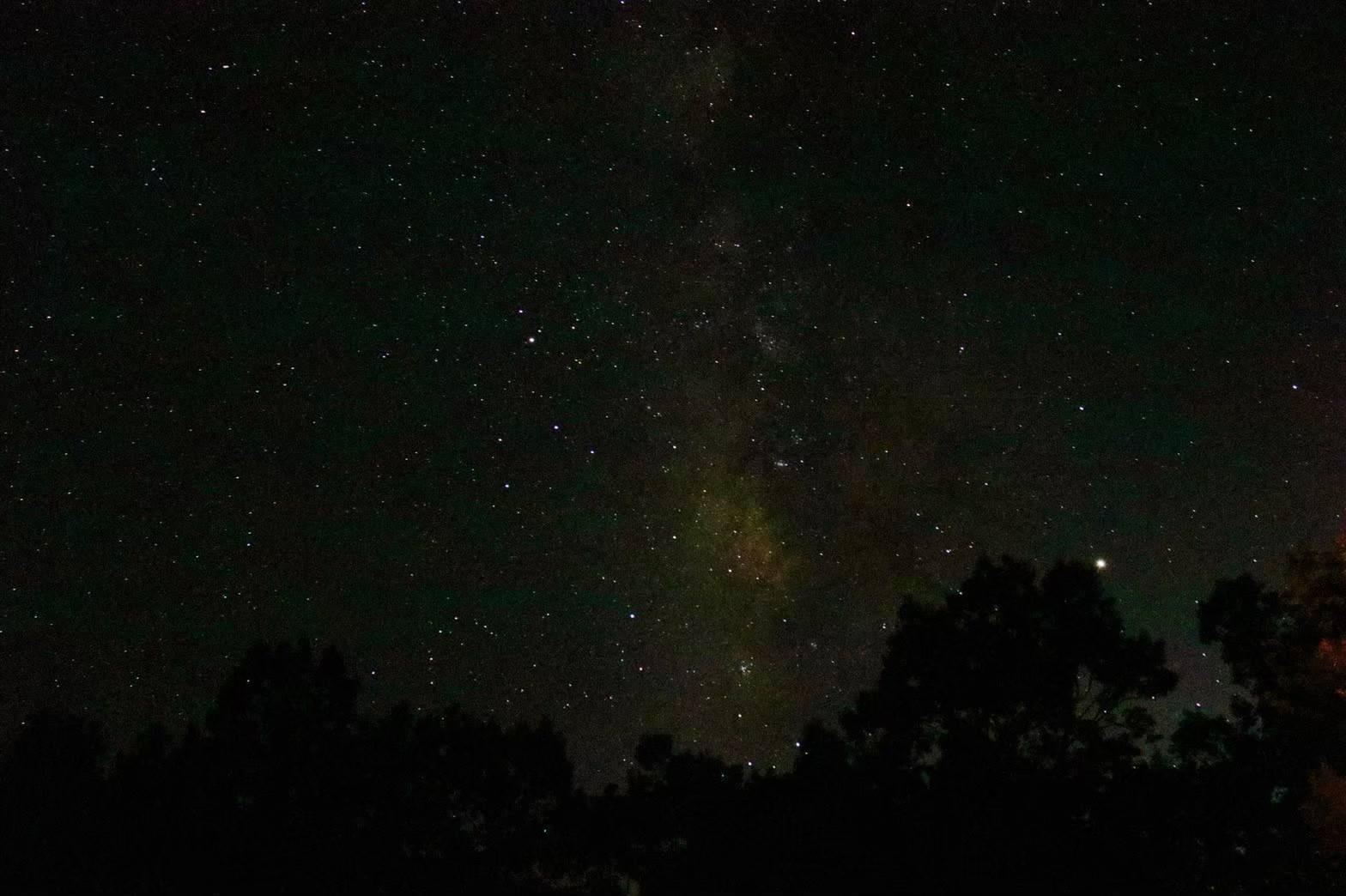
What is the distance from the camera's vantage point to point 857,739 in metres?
27.8

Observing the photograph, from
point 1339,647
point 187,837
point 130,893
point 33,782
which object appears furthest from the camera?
point 33,782

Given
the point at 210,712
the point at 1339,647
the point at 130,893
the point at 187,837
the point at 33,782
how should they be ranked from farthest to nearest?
the point at 210,712, the point at 33,782, the point at 187,837, the point at 130,893, the point at 1339,647

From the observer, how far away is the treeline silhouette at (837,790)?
2248 centimetres

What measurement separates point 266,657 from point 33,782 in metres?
5.63

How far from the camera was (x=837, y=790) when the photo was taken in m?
26.1

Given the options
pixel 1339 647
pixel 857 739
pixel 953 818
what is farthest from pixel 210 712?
pixel 1339 647

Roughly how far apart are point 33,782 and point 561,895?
1123 cm

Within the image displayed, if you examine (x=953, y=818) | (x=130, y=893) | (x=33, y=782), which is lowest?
(x=130, y=893)

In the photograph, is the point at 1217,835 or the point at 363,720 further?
the point at 363,720

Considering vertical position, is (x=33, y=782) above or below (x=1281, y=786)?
below

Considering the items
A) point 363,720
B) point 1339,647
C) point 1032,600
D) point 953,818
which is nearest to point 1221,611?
point 1032,600

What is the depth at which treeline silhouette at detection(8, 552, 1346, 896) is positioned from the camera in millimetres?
22484

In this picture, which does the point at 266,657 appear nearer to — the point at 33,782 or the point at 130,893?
the point at 33,782

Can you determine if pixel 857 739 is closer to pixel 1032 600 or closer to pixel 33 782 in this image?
pixel 1032 600
